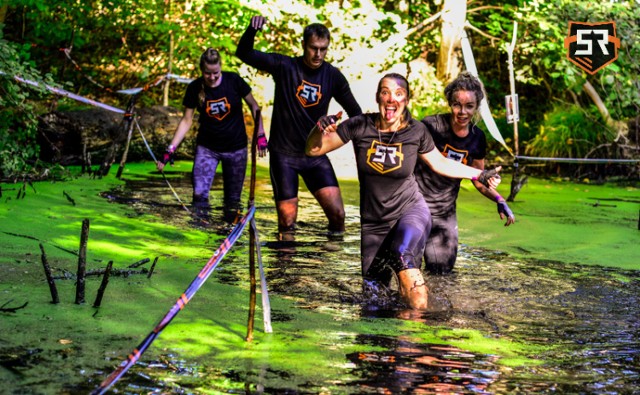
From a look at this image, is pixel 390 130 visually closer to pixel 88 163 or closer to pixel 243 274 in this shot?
pixel 243 274

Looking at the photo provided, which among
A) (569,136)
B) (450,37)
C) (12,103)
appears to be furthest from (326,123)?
(450,37)

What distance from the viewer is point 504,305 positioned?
6836 mm

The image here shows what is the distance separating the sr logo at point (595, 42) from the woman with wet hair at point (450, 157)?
6.81 meters

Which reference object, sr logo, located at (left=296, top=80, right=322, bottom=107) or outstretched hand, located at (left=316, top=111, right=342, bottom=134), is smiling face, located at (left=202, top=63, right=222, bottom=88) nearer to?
sr logo, located at (left=296, top=80, right=322, bottom=107)

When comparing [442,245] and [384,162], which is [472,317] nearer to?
[384,162]

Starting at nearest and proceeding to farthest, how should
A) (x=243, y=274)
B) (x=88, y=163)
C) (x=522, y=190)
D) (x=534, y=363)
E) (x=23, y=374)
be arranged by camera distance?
(x=23, y=374), (x=534, y=363), (x=243, y=274), (x=88, y=163), (x=522, y=190)

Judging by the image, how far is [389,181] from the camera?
21.7ft

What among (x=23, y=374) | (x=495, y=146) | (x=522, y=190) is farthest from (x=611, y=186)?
(x=23, y=374)

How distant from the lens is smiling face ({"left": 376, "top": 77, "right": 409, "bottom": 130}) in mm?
6352

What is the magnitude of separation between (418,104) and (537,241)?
29.7ft

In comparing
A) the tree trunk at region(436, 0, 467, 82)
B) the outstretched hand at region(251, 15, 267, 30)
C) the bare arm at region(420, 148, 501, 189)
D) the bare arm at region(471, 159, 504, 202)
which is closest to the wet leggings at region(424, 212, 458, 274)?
the bare arm at region(471, 159, 504, 202)

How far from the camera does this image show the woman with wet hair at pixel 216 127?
988 cm

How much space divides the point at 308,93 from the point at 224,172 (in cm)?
198

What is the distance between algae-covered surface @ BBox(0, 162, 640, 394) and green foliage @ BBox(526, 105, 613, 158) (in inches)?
240
